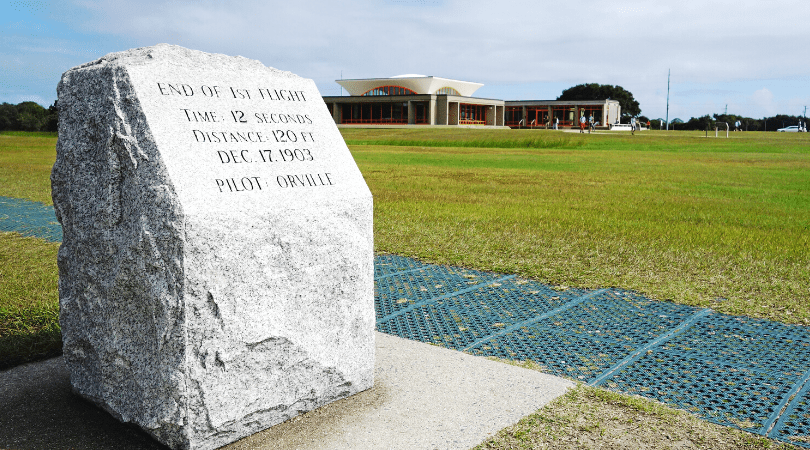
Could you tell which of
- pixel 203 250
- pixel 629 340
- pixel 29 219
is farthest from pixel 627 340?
pixel 29 219

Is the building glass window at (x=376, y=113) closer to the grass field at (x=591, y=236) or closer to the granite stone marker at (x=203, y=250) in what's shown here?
the grass field at (x=591, y=236)

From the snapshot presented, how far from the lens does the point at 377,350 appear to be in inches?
169

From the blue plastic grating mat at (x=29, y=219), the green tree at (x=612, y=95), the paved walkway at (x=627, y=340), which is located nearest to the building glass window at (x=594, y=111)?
the green tree at (x=612, y=95)

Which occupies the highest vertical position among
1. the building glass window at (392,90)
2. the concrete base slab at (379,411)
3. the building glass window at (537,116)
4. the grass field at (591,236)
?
the building glass window at (392,90)

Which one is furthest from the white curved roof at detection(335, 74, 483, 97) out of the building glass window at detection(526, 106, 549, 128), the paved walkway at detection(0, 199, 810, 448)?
the paved walkway at detection(0, 199, 810, 448)

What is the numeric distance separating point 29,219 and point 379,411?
8.24 metres

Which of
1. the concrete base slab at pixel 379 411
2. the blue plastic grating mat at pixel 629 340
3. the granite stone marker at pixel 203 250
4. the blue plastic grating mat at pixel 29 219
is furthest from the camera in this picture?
the blue plastic grating mat at pixel 29 219

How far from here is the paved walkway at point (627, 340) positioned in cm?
361

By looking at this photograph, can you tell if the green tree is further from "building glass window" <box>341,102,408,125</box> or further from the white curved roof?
"building glass window" <box>341,102,408,125</box>

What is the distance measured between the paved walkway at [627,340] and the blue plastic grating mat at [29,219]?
16.6 ft

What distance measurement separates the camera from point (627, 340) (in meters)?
4.58

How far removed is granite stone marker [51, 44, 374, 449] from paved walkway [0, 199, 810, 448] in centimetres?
134

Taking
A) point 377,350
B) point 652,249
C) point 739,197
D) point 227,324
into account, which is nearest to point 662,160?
point 739,197

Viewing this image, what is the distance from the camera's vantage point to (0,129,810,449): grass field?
17.1 feet
